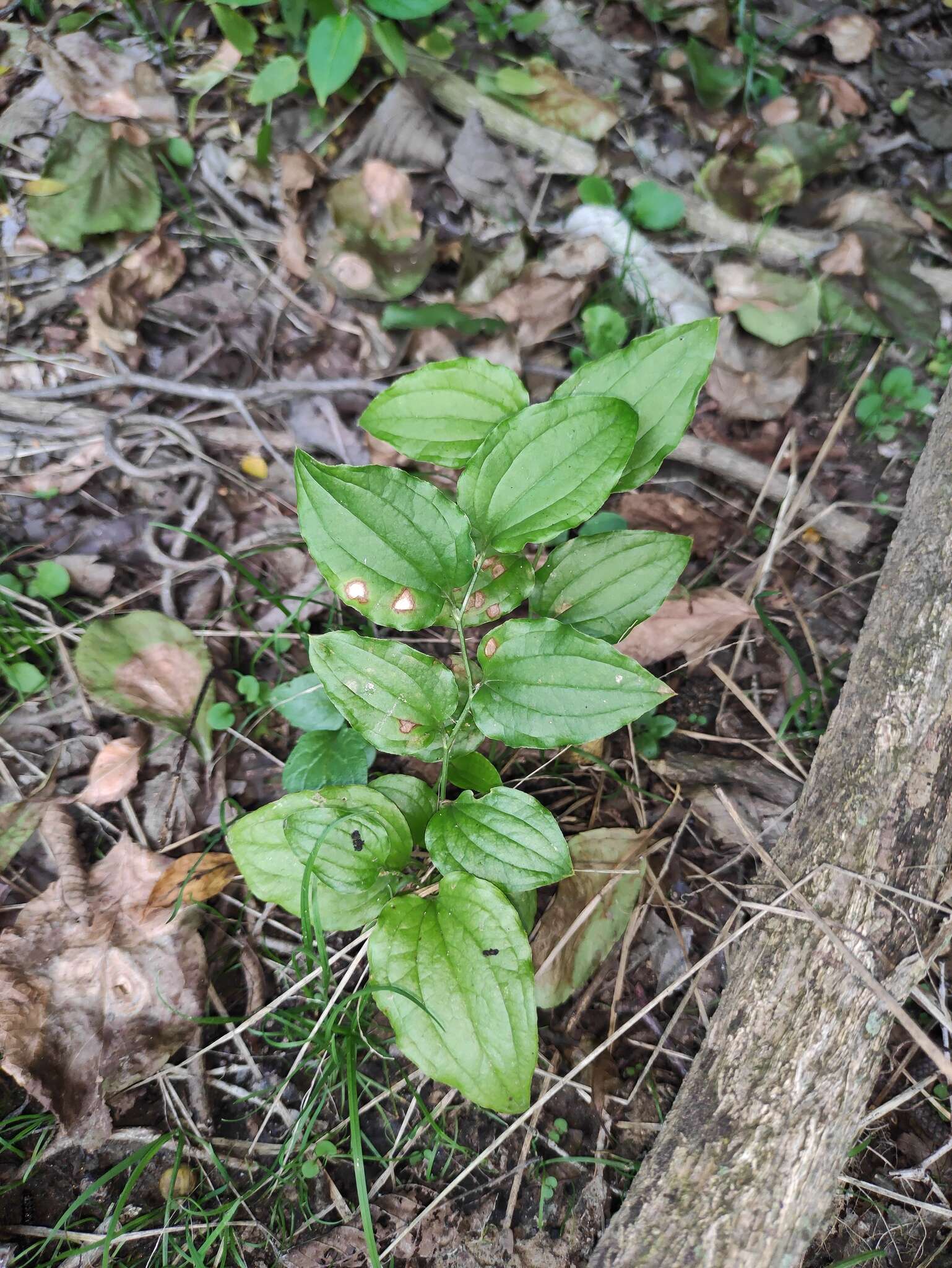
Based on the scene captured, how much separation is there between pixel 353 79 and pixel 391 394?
1427mm

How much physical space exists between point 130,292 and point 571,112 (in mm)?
1427

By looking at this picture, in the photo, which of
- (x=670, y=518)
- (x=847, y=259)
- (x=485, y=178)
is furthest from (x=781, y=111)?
(x=670, y=518)

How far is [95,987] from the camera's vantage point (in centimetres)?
148

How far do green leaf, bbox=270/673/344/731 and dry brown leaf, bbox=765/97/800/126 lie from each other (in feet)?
7.48

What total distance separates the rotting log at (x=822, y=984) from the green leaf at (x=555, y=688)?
1.53ft

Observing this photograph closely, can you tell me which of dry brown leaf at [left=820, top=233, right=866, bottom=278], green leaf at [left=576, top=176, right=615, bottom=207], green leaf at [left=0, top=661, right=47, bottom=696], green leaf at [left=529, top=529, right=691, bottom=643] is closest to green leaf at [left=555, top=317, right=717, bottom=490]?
green leaf at [left=529, top=529, right=691, bottom=643]

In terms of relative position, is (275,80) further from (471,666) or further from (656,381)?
(471,666)

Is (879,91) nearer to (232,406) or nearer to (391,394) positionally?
(391,394)

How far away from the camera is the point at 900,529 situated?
161 centimetres

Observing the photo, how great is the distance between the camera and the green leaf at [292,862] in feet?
4.41

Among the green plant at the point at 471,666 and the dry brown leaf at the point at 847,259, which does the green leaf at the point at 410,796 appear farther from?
the dry brown leaf at the point at 847,259

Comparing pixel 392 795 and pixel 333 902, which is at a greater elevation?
pixel 392 795

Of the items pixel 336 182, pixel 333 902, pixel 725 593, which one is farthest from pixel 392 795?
pixel 336 182

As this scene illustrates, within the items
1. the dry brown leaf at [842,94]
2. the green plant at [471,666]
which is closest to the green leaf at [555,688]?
the green plant at [471,666]
